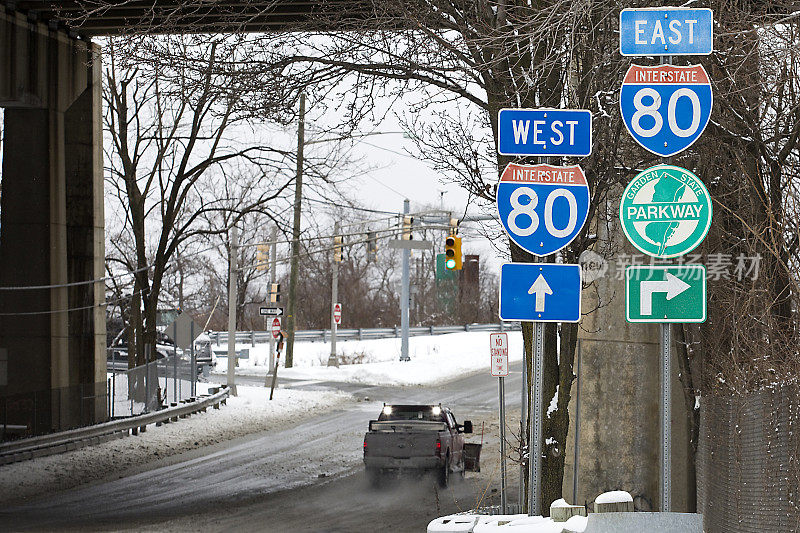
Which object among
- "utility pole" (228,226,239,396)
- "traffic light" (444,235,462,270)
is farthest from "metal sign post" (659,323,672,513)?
"utility pole" (228,226,239,396)

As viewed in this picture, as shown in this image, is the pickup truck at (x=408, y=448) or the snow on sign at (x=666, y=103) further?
the pickup truck at (x=408, y=448)

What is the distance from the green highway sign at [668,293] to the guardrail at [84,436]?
591 inches

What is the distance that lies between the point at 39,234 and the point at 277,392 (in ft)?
45.1

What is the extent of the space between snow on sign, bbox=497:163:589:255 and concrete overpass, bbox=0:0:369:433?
16.2 metres

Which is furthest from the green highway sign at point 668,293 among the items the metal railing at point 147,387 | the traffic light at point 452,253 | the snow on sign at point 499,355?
the traffic light at point 452,253

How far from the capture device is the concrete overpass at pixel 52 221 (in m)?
22.1

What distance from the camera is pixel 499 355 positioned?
52.5 feet

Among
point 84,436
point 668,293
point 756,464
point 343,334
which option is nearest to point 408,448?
point 84,436

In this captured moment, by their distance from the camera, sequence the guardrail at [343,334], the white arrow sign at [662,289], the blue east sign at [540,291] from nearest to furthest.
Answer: the white arrow sign at [662,289] → the blue east sign at [540,291] → the guardrail at [343,334]

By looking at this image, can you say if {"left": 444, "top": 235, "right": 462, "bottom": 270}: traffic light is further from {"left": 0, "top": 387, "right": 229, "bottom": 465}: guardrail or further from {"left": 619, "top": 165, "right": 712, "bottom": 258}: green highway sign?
{"left": 619, "top": 165, "right": 712, "bottom": 258}: green highway sign

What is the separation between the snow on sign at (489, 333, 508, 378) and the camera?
15609 millimetres

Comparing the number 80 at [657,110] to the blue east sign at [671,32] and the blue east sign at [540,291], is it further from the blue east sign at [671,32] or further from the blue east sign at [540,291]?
the blue east sign at [540,291]

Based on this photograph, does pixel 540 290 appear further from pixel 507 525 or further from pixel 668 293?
pixel 507 525

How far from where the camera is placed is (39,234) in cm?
2317
